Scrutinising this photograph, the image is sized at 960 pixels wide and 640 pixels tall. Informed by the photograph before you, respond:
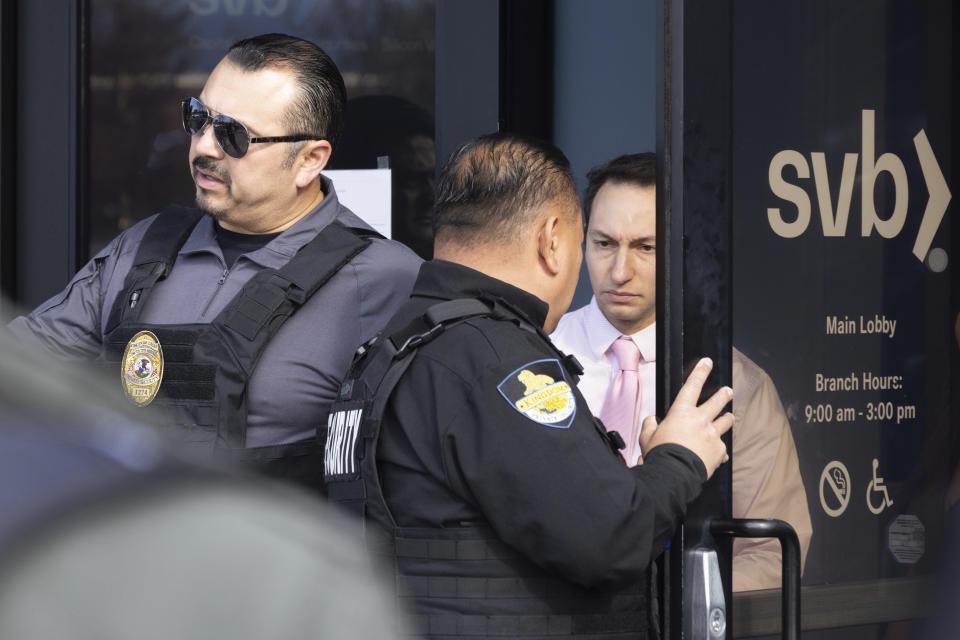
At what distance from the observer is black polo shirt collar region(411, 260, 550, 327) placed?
1.92 meters

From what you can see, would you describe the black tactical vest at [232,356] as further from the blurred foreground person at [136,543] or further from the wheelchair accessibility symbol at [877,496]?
the blurred foreground person at [136,543]

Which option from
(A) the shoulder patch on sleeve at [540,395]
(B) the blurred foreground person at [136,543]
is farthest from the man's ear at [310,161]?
(B) the blurred foreground person at [136,543]

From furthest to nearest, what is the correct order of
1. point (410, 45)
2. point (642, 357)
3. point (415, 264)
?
point (410, 45)
point (642, 357)
point (415, 264)

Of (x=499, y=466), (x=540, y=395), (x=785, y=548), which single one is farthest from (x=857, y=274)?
(x=499, y=466)

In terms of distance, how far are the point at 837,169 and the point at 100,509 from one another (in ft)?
5.71

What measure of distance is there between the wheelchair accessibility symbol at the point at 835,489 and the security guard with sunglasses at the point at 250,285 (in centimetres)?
88

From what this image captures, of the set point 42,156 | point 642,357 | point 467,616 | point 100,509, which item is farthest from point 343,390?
point 42,156

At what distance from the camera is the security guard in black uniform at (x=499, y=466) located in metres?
1.70

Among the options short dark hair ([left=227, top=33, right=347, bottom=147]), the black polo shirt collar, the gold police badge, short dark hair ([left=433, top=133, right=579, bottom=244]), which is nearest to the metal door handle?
the black polo shirt collar

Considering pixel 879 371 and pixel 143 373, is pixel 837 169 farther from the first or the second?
pixel 143 373

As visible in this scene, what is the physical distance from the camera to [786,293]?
76.2 inches

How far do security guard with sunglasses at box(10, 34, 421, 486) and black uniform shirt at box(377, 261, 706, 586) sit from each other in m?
0.44

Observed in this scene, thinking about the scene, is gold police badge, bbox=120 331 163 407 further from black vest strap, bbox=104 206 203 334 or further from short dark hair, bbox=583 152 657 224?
short dark hair, bbox=583 152 657 224

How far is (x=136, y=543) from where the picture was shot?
0.40 meters
